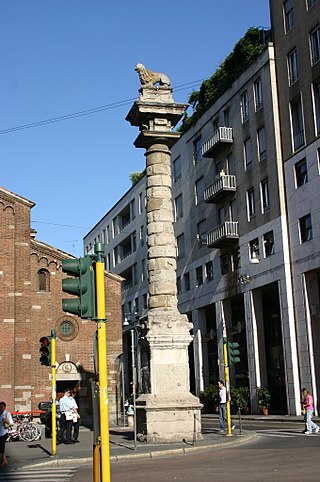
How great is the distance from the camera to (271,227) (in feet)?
128

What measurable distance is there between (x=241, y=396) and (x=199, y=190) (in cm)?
1596

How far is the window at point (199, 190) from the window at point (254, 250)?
9310mm

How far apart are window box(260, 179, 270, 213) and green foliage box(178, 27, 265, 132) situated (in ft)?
25.0

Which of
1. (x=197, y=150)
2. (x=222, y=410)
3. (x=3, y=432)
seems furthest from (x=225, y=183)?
(x=3, y=432)

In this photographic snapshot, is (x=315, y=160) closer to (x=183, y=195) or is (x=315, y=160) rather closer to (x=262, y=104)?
(x=262, y=104)

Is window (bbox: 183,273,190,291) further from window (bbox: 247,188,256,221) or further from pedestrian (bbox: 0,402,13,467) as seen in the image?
pedestrian (bbox: 0,402,13,467)

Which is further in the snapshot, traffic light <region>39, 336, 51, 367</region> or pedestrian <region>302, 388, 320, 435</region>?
pedestrian <region>302, 388, 320, 435</region>

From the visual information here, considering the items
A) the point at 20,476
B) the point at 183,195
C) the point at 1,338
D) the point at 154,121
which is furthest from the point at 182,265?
the point at 20,476

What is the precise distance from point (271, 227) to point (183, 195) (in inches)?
614

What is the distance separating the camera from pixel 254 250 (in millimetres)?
41594

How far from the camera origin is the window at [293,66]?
37.7 m

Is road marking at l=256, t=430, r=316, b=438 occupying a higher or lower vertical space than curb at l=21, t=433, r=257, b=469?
lower

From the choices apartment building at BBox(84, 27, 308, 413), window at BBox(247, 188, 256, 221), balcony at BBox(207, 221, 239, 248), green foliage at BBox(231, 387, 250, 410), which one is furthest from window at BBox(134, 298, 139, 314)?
window at BBox(247, 188, 256, 221)

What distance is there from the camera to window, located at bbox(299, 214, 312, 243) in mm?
35750
